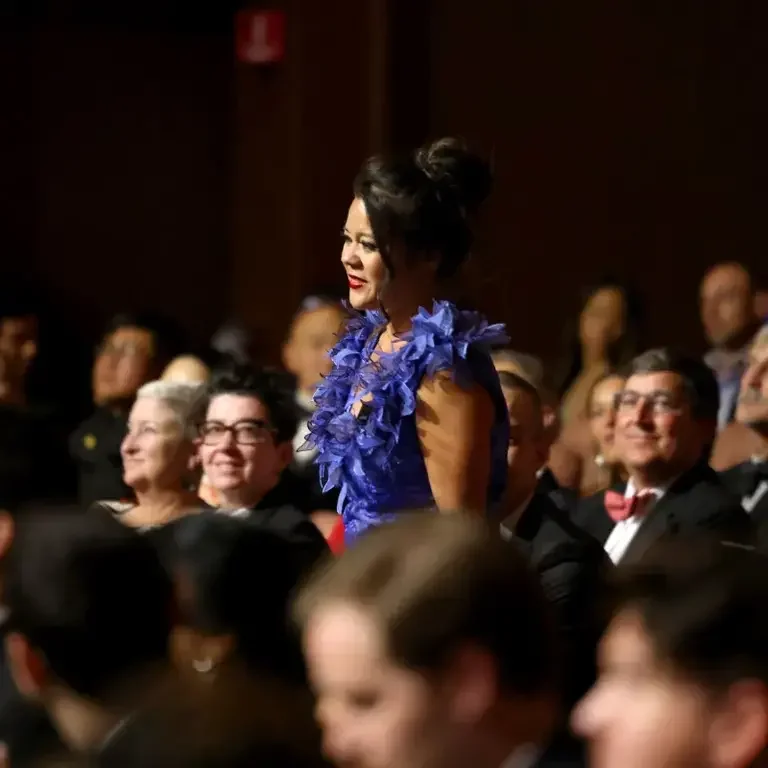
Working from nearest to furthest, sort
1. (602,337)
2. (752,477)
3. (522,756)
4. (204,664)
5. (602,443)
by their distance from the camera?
Answer: (522,756)
(204,664)
(752,477)
(602,443)
(602,337)

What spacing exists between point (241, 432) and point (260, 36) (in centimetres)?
328

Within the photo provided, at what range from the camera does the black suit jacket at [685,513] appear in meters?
2.96

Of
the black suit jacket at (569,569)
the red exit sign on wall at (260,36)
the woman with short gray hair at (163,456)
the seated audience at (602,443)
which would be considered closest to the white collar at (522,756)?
the black suit jacket at (569,569)

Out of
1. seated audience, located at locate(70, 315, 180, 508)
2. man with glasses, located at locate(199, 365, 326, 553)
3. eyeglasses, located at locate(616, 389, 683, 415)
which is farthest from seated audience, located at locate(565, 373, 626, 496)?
seated audience, located at locate(70, 315, 180, 508)

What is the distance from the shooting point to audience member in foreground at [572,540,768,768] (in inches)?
47.9

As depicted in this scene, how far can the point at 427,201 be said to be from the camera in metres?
2.29

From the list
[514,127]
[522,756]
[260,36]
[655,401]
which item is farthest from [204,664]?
[260,36]

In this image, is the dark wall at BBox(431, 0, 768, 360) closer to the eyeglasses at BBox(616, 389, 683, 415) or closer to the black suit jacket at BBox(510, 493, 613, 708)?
the eyeglasses at BBox(616, 389, 683, 415)

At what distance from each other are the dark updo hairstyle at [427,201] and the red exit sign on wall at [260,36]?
3933 millimetres

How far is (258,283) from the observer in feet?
21.2

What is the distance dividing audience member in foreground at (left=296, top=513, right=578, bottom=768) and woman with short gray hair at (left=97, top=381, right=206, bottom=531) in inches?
81.8

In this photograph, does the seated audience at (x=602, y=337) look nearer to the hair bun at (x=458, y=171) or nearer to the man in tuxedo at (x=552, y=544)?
the man in tuxedo at (x=552, y=544)

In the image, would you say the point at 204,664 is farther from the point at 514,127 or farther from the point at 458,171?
the point at 514,127

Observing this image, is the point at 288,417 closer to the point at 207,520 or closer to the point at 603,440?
the point at 603,440
